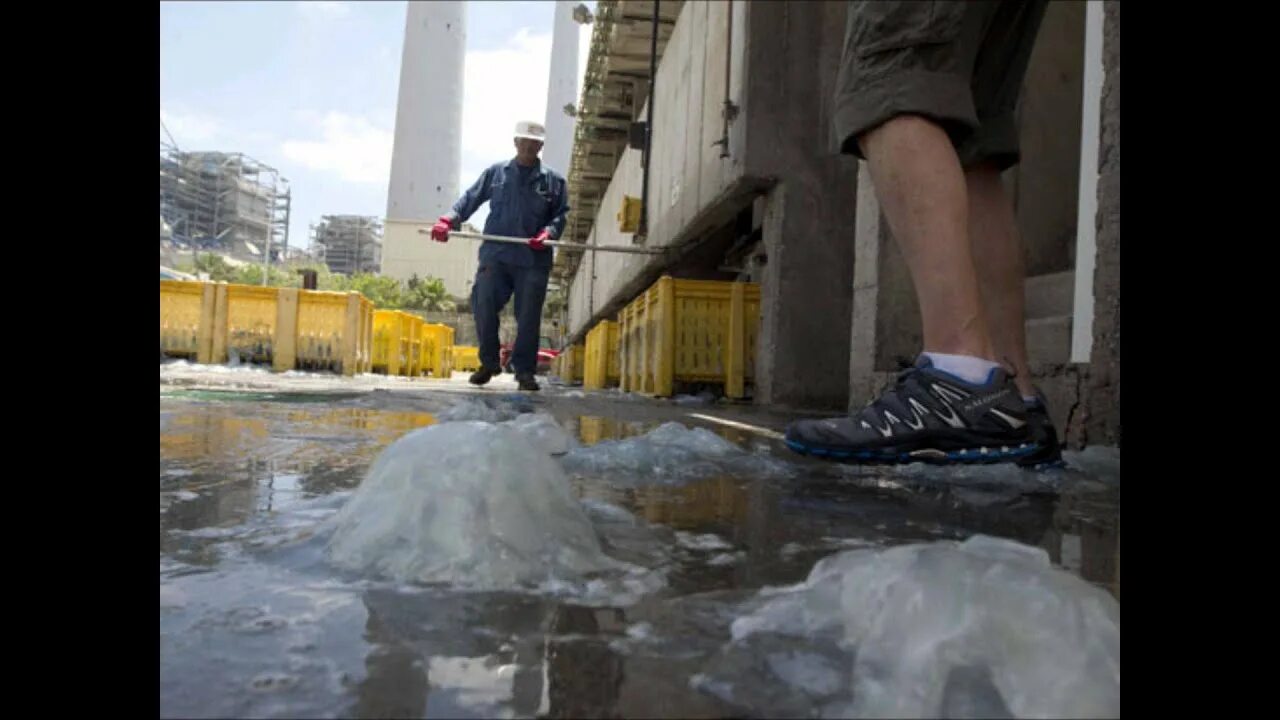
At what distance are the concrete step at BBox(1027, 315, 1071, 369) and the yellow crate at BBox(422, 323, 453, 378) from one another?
1458 centimetres

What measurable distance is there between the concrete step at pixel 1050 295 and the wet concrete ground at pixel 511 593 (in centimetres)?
244

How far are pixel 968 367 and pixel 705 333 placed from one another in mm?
4924

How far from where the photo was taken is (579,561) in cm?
99

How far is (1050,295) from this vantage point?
4367 millimetres

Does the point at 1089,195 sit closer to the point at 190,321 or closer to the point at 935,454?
the point at 935,454

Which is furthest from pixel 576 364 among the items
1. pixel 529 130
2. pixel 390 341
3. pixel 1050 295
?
pixel 1050 295

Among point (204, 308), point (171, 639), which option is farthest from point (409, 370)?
point (171, 639)

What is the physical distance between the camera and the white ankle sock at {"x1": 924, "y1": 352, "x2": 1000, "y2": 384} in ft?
6.10

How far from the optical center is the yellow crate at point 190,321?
10.8m

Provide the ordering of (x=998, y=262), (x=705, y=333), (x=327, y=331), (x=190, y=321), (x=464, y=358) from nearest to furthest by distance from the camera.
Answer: (x=998, y=262), (x=705, y=333), (x=190, y=321), (x=327, y=331), (x=464, y=358)

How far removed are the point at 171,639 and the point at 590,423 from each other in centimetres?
286

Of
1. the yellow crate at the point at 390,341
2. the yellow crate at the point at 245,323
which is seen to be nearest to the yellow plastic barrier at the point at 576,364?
the yellow crate at the point at 390,341

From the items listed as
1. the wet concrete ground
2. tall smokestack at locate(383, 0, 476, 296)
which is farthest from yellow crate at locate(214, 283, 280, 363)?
tall smokestack at locate(383, 0, 476, 296)

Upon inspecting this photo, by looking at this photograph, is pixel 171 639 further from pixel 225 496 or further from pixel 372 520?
pixel 225 496
